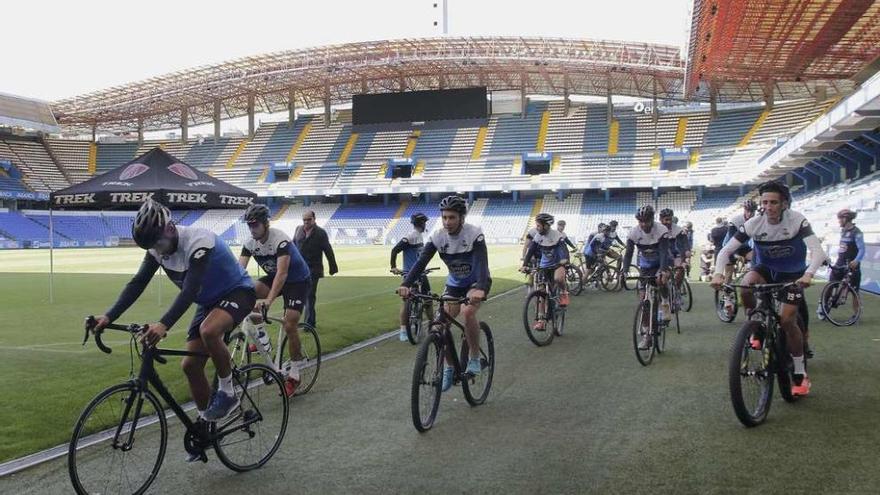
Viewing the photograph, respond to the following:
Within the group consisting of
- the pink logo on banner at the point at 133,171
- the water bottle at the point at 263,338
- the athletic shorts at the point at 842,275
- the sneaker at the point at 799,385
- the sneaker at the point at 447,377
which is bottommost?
the sneaker at the point at 799,385

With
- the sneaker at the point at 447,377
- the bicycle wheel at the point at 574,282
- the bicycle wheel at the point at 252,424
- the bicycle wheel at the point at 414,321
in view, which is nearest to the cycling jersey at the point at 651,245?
the bicycle wheel at the point at 414,321

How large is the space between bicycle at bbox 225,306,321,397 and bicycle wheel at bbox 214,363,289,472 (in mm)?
1123

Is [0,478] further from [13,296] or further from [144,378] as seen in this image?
[13,296]

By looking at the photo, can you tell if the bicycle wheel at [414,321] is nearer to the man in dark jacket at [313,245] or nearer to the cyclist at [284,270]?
the man in dark jacket at [313,245]

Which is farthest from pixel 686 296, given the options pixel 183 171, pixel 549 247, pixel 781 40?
pixel 781 40

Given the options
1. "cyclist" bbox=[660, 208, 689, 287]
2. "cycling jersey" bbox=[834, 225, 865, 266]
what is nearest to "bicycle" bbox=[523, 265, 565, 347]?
"cyclist" bbox=[660, 208, 689, 287]

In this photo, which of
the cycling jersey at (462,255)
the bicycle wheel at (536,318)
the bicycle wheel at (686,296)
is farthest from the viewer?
the bicycle wheel at (686,296)

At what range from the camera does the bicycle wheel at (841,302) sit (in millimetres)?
11258

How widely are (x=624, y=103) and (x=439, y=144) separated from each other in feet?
54.6

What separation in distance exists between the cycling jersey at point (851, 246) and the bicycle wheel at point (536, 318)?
5.12 meters

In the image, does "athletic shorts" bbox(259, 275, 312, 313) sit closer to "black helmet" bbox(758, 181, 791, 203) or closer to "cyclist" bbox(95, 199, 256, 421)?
"cyclist" bbox(95, 199, 256, 421)

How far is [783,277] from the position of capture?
6715 mm

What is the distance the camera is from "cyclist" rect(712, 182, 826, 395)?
6.28 meters

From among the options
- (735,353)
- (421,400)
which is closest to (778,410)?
(735,353)
